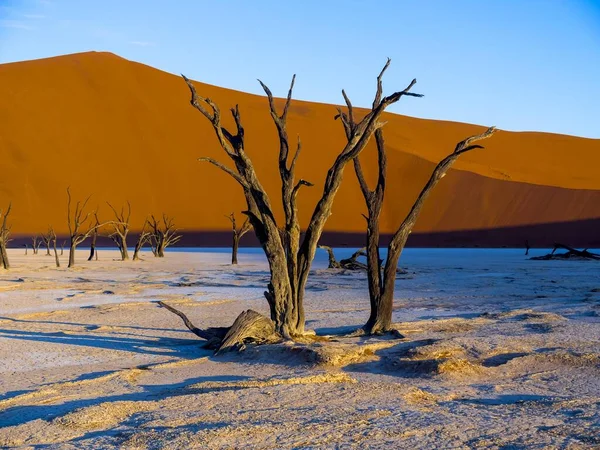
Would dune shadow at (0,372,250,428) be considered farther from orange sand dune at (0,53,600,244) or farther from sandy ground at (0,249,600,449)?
orange sand dune at (0,53,600,244)

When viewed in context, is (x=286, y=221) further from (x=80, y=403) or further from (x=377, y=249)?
(x=80, y=403)

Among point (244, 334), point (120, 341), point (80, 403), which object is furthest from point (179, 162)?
point (80, 403)

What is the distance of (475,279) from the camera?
64.6 feet

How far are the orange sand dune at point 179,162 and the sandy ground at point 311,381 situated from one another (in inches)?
2063

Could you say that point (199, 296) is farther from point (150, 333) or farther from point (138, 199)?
point (138, 199)

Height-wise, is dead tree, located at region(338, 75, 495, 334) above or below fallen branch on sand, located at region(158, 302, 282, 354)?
above

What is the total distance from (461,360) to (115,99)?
7365 centimetres

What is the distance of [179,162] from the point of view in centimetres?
7138

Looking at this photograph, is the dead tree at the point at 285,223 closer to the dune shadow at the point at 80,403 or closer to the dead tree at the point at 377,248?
the dead tree at the point at 377,248

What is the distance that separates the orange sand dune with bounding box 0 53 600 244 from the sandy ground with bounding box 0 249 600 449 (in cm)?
5241

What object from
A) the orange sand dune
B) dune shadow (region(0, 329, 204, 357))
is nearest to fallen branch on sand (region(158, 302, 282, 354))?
dune shadow (region(0, 329, 204, 357))

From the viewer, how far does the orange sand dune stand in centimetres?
Result: 6450

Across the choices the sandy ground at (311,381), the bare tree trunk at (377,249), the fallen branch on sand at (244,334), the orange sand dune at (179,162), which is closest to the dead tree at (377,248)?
the bare tree trunk at (377,249)

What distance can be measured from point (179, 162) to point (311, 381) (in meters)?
66.4
